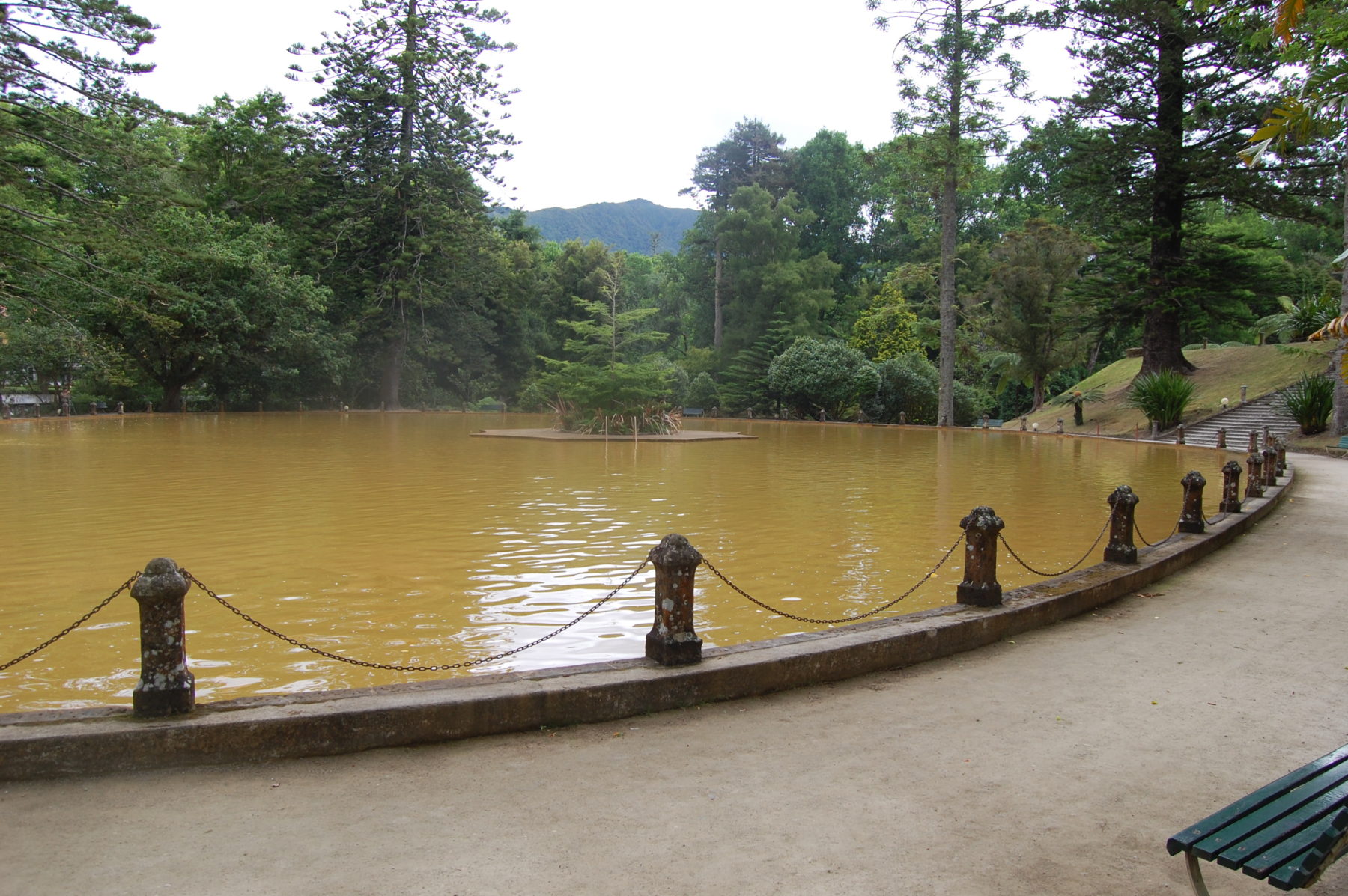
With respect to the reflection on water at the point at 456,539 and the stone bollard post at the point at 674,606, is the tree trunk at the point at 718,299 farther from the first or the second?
the stone bollard post at the point at 674,606

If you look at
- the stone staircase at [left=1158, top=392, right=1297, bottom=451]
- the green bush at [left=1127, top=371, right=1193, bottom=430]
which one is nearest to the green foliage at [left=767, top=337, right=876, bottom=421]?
the green bush at [left=1127, top=371, right=1193, bottom=430]

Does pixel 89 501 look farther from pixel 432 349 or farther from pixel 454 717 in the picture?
pixel 432 349

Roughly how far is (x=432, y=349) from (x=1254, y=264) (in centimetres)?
3800

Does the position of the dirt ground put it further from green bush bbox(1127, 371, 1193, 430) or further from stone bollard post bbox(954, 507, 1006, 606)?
green bush bbox(1127, 371, 1193, 430)

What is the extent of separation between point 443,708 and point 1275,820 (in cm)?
332

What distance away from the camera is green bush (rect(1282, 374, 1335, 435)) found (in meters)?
26.4

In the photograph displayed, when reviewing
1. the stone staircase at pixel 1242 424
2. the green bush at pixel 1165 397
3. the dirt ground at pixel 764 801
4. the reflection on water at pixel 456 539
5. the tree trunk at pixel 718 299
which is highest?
the tree trunk at pixel 718 299

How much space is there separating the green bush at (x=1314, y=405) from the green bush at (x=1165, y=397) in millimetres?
3440

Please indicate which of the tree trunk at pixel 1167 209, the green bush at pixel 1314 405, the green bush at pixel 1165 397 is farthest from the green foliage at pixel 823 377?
the green bush at pixel 1314 405

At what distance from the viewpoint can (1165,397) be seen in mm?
30438

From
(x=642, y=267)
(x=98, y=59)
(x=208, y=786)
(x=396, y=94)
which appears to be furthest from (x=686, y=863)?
(x=642, y=267)

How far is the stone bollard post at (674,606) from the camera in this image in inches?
197

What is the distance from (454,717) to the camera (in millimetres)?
4379

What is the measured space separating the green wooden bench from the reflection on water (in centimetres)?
383
